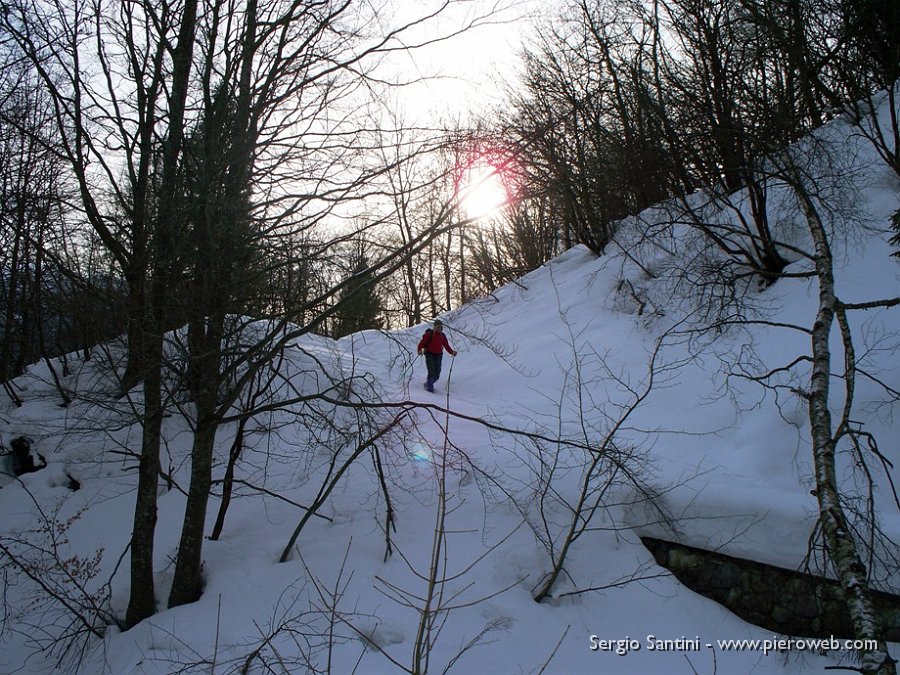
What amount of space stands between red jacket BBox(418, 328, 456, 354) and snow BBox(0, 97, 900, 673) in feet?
4.92

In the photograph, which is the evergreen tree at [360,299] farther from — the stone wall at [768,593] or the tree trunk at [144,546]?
the stone wall at [768,593]

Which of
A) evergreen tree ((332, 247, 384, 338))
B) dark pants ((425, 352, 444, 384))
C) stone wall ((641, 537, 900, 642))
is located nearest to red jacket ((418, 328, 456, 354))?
dark pants ((425, 352, 444, 384))

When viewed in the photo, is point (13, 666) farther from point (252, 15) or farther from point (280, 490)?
point (252, 15)

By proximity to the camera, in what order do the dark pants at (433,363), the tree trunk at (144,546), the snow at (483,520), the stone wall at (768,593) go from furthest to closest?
the dark pants at (433,363) → the tree trunk at (144,546) → the stone wall at (768,593) → the snow at (483,520)

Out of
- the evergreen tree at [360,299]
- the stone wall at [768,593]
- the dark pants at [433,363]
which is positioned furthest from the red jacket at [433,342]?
the stone wall at [768,593]

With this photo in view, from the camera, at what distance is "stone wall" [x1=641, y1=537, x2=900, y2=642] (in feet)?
15.9

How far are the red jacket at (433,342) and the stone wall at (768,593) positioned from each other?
5.75 metres

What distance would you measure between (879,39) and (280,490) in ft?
41.9

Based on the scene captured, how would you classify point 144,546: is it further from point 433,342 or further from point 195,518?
point 433,342

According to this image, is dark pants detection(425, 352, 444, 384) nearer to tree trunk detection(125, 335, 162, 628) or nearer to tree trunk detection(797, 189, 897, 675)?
tree trunk detection(125, 335, 162, 628)

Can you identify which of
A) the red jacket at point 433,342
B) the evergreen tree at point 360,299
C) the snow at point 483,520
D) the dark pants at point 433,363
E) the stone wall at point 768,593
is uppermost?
the evergreen tree at point 360,299

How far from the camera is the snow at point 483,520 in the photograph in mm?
4660

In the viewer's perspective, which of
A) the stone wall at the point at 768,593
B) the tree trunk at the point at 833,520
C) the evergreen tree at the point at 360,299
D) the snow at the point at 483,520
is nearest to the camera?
the tree trunk at the point at 833,520

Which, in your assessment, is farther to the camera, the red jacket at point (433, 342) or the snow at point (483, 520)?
the red jacket at point (433, 342)
